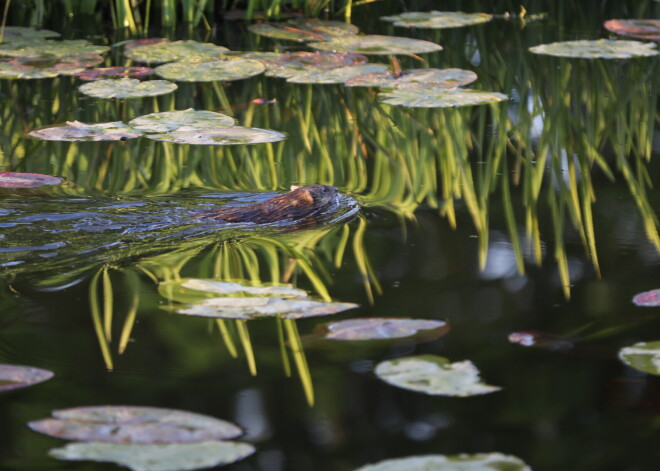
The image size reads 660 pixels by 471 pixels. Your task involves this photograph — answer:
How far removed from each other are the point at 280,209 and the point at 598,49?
305 cm

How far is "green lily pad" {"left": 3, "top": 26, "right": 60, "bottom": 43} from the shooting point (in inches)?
236

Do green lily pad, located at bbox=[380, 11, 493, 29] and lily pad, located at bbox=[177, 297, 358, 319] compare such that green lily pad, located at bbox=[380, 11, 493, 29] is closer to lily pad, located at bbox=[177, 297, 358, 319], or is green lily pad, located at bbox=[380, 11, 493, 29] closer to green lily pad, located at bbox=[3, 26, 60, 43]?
green lily pad, located at bbox=[3, 26, 60, 43]

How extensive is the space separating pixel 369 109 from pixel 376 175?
947mm

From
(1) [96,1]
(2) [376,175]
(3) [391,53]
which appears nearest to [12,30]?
(1) [96,1]

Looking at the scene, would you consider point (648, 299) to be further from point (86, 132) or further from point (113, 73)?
point (113, 73)

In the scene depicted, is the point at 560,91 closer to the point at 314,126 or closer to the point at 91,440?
the point at 314,126

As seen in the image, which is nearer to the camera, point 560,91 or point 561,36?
point 560,91

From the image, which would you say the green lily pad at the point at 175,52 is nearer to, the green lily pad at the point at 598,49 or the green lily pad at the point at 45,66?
the green lily pad at the point at 45,66

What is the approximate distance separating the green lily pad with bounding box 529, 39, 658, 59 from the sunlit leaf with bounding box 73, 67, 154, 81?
2188 millimetres

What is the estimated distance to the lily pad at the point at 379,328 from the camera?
2459 mm

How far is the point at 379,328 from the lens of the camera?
8.18 feet

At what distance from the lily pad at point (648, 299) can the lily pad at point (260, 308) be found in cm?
76

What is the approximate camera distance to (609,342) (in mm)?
2473

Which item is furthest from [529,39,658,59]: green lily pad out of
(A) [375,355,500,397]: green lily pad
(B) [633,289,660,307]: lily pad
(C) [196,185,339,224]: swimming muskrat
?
(A) [375,355,500,397]: green lily pad
